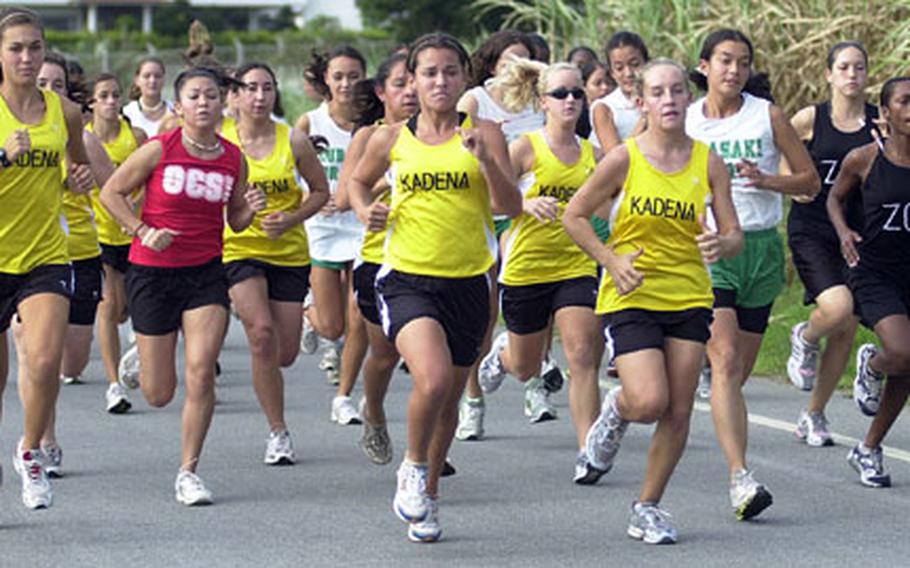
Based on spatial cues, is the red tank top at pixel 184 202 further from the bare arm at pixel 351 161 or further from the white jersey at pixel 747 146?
the white jersey at pixel 747 146

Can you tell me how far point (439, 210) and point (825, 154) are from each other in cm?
321

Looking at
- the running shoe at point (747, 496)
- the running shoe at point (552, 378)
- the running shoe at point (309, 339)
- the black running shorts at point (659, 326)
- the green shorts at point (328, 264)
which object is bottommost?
the running shoe at point (309, 339)

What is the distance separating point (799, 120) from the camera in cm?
1230

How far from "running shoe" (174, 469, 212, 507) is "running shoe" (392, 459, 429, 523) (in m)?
1.20

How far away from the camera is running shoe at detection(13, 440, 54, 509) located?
389 inches

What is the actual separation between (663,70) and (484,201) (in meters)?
0.90

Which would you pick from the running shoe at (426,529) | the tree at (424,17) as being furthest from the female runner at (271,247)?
the tree at (424,17)

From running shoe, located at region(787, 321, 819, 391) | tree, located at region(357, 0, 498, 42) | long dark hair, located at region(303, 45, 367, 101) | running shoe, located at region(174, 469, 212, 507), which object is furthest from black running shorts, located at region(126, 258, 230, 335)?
tree, located at region(357, 0, 498, 42)

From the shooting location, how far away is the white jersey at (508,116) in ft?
41.7

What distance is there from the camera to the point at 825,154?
12.0 metres

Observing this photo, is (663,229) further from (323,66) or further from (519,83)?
(323,66)

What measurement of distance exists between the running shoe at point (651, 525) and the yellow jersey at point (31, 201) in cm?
268

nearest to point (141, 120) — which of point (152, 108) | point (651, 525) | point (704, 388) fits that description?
point (152, 108)

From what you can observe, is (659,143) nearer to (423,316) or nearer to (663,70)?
(663,70)
